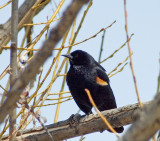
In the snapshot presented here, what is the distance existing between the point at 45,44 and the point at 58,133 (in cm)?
202

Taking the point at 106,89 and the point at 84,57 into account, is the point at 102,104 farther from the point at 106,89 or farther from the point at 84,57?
the point at 84,57

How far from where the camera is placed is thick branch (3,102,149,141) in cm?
274

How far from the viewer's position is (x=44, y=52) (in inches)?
39.4

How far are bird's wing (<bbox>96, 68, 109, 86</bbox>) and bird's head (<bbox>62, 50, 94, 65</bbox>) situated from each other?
0.78ft

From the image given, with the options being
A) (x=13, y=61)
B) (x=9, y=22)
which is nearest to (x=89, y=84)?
(x=9, y=22)

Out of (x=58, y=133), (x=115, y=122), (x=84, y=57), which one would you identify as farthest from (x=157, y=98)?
(x=84, y=57)

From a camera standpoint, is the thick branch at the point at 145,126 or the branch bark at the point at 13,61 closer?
the thick branch at the point at 145,126

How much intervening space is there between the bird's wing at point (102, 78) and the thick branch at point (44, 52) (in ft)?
9.88

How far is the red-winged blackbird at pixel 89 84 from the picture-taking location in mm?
3979

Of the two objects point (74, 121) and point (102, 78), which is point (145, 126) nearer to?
point (74, 121)

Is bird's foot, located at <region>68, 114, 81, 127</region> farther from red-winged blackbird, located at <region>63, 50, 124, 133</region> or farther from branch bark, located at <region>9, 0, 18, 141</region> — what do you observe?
branch bark, located at <region>9, 0, 18, 141</region>

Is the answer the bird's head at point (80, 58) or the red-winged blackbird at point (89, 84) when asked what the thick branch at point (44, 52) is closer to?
the red-winged blackbird at point (89, 84)

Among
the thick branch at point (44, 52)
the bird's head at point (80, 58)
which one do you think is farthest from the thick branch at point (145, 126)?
the bird's head at point (80, 58)

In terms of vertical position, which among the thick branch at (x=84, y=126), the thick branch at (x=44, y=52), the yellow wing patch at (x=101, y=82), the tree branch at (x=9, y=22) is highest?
the tree branch at (x=9, y=22)
